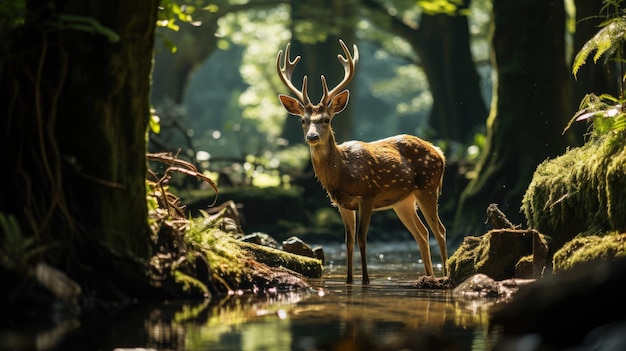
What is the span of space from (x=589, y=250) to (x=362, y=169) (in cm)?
333

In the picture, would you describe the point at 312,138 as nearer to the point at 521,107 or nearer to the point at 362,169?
the point at 362,169

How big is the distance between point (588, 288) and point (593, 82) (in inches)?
504

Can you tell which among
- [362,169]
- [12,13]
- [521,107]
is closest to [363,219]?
[362,169]

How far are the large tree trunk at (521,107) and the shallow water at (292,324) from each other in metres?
8.40

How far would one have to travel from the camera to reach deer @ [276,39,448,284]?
Answer: 12.5 meters

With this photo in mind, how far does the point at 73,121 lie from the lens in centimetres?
827

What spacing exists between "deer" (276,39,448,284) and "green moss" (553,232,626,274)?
7.70 ft

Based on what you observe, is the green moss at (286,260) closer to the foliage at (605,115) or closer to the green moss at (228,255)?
the green moss at (228,255)

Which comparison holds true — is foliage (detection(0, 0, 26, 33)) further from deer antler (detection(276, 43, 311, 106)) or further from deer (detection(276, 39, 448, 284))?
deer antler (detection(276, 43, 311, 106))

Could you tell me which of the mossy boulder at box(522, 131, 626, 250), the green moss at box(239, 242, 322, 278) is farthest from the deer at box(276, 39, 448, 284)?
the mossy boulder at box(522, 131, 626, 250)

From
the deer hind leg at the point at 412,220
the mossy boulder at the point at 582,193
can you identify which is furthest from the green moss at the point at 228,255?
the mossy boulder at the point at 582,193

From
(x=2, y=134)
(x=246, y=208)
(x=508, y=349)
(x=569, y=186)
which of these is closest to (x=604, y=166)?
(x=569, y=186)

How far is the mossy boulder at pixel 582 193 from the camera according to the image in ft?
33.2

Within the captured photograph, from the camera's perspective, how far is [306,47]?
110ft
